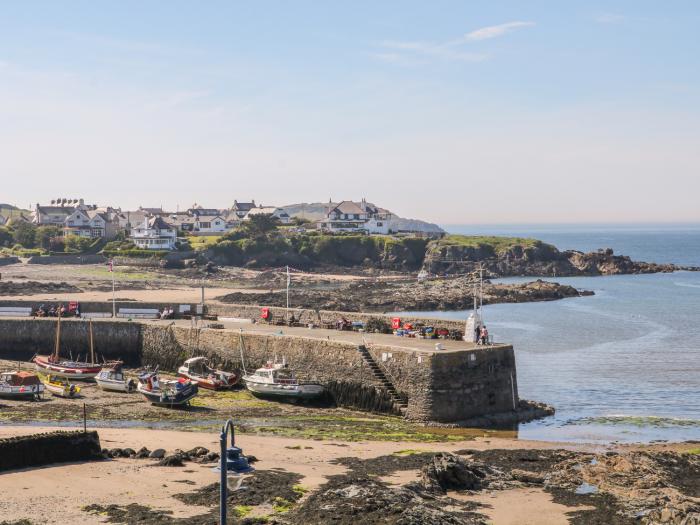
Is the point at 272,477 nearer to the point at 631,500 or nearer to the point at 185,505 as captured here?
the point at 185,505

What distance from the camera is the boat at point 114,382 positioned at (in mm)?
40406

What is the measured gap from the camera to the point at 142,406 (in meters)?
37.3

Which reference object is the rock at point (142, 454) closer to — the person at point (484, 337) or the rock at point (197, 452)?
the rock at point (197, 452)

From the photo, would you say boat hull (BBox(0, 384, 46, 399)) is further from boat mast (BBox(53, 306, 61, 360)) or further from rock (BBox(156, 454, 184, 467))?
rock (BBox(156, 454, 184, 467))

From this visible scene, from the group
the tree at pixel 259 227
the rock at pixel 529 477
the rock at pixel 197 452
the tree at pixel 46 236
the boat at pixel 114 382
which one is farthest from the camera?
the tree at pixel 259 227

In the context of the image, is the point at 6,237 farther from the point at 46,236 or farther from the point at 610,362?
the point at 610,362

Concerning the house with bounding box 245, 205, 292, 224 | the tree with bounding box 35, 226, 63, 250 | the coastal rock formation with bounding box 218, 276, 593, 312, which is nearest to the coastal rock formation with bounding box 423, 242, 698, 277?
the coastal rock formation with bounding box 218, 276, 593, 312

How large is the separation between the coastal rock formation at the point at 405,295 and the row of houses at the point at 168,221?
36.2 meters

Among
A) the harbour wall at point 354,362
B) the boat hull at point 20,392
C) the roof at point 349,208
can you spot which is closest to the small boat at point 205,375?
the harbour wall at point 354,362

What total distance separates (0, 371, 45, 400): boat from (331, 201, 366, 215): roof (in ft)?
385

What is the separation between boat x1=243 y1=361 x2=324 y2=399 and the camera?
124 feet

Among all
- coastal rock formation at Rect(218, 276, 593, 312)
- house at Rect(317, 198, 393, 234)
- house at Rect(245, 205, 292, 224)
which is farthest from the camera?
house at Rect(245, 205, 292, 224)

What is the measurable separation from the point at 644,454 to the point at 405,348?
10621 mm

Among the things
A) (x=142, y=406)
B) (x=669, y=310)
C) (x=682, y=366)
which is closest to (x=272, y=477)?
(x=142, y=406)
